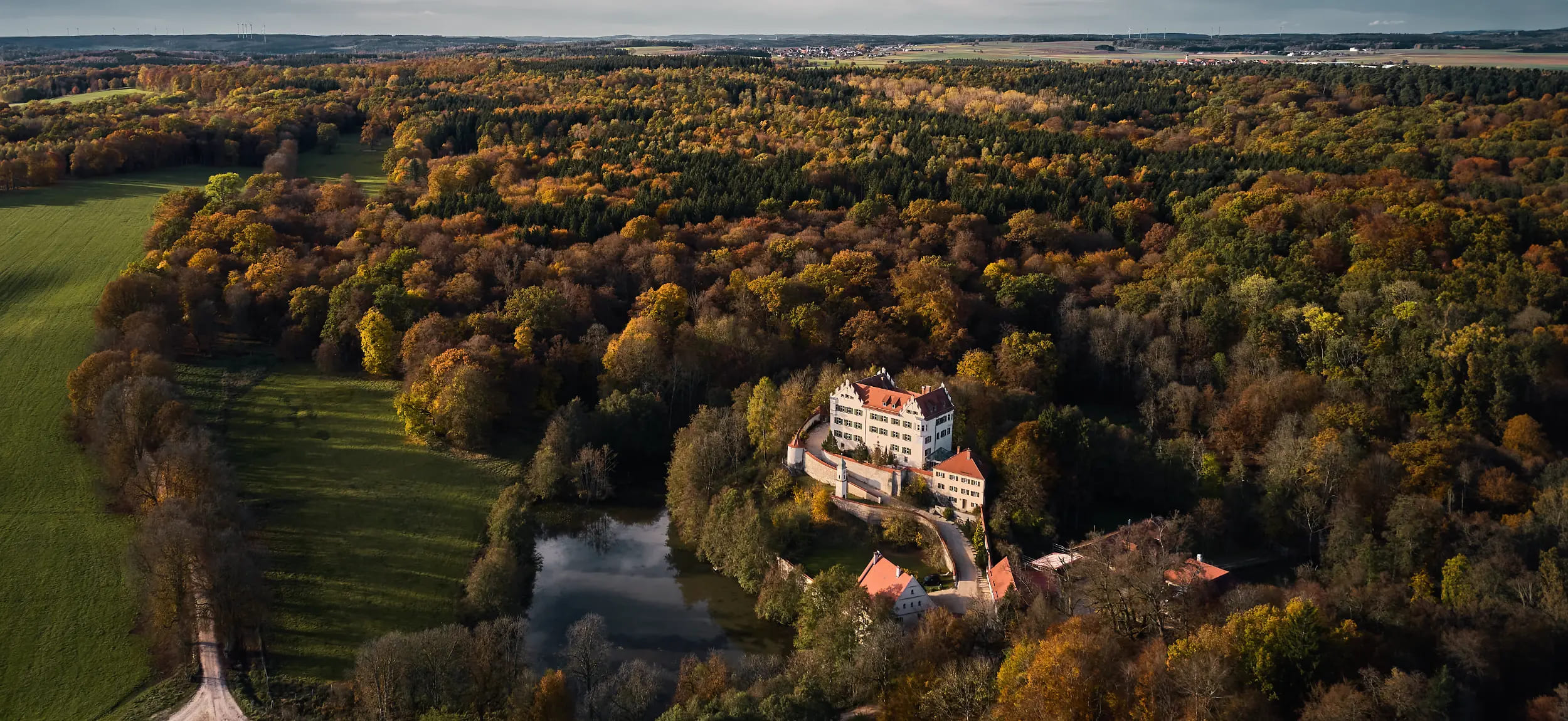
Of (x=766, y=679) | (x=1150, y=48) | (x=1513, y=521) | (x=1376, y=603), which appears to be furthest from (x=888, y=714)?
(x=1150, y=48)

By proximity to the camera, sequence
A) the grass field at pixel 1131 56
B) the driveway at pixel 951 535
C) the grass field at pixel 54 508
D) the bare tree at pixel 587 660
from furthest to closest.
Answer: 1. the grass field at pixel 1131 56
2. the driveway at pixel 951 535
3. the bare tree at pixel 587 660
4. the grass field at pixel 54 508

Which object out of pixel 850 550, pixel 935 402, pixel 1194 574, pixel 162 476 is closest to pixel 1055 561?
pixel 1194 574

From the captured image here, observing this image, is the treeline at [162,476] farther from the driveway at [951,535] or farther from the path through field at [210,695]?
the driveway at [951,535]

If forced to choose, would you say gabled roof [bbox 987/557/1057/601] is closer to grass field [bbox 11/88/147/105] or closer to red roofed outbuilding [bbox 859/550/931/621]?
red roofed outbuilding [bbox 859/550/931/621]

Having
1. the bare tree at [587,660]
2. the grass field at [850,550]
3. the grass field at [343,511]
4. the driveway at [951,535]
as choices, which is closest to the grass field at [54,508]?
the grass field at [343,511]

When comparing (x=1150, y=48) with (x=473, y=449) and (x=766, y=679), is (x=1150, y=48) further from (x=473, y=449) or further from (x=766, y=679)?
(x=766, y=679)

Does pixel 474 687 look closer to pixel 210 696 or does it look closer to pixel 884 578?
pixel 210 696

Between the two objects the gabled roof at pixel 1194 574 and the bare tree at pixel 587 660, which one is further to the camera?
the gabled roof at pixel 1194 574
